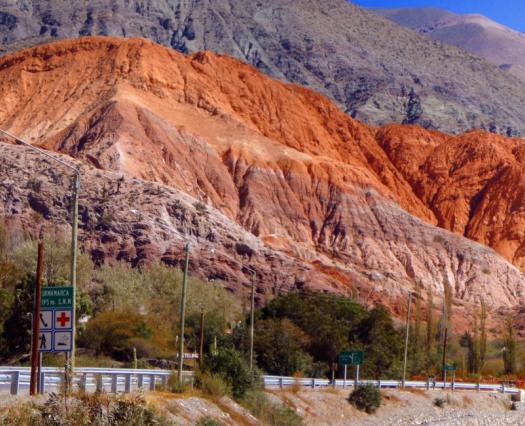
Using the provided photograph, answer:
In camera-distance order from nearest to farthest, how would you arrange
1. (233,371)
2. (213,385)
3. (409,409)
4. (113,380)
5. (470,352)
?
(113,380) → (213,385) → (233,371) → (409,409) → (470,352)

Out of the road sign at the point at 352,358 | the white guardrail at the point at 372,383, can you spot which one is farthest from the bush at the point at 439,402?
the road sign at the point at 352,358

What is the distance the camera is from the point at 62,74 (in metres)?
136

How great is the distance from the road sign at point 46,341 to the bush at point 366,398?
97.5ft

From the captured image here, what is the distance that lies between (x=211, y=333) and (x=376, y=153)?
301 ft

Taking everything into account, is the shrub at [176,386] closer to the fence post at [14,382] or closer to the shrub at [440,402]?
the fence post at [14,382]

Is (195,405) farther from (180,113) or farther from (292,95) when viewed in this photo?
(292,95)

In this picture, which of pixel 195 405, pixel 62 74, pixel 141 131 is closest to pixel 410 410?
pixel 195 405

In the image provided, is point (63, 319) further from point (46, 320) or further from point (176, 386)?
point (176, 386)

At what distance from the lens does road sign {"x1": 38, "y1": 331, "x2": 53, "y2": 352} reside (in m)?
23.7

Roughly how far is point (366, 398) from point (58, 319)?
30.8 meters

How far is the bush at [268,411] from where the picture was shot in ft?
131

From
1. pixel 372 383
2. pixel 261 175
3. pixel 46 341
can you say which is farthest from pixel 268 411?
pixel 261 175

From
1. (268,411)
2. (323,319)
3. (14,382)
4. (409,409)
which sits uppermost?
(323,319)

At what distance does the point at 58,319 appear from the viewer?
23.7 meters
